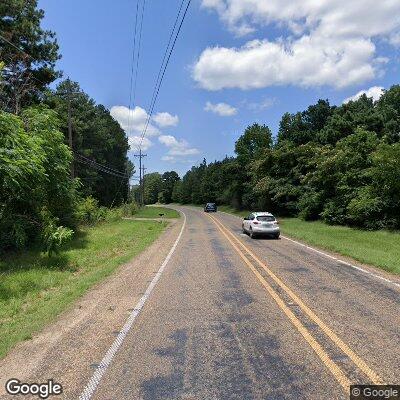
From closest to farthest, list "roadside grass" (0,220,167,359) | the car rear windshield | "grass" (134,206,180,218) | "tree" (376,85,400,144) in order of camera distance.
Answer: "roadside grass" (0,220,167,359), the car rear windshield, "tree" (376,85,400,144), "grass" (134,206,180,218)

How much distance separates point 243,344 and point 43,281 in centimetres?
835

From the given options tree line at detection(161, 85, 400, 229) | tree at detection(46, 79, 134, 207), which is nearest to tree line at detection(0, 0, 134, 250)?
tree at detection(46, 79, 134, 207)

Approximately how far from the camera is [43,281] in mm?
13039

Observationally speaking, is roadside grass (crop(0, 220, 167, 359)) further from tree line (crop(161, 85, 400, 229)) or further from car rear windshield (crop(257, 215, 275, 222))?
tree line (crop(161, 85, 400, 229))

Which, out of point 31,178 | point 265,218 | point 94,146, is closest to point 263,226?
point 265,218

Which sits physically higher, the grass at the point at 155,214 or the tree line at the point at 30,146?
the tree line at the point at 30,146

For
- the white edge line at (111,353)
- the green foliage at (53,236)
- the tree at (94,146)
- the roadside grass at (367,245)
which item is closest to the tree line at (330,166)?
the roadside grass at (367,245)

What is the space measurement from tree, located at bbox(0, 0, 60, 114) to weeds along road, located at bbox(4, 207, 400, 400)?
19672mm

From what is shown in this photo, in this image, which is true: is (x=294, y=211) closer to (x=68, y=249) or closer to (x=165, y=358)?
(x=68, y=249)

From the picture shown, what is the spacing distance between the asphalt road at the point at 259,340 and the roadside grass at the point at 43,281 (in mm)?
2037

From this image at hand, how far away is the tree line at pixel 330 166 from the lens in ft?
95.9

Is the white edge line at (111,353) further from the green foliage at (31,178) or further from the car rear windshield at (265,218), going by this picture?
the car rear windshield at (265,218)

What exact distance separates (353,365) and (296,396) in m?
1.19

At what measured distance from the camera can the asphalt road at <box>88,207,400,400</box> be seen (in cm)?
511
